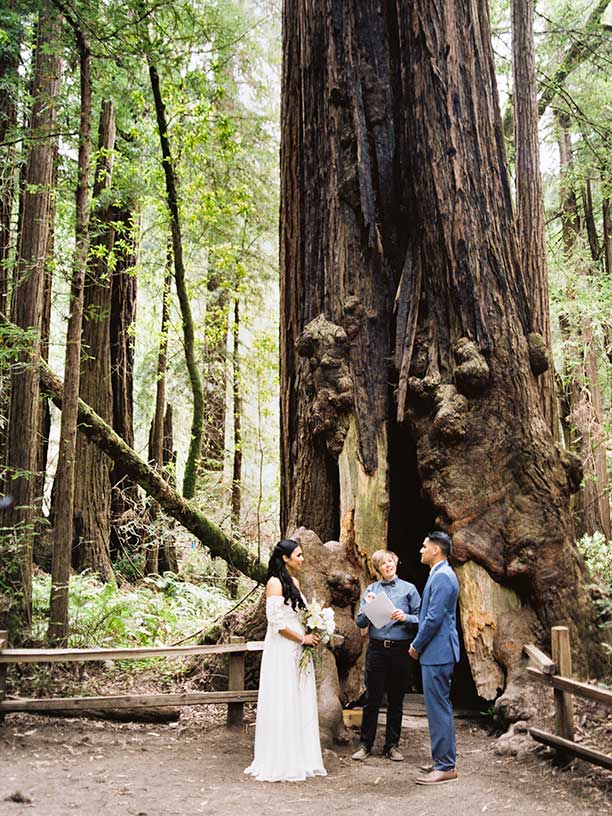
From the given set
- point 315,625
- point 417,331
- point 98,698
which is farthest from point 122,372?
point 315,625

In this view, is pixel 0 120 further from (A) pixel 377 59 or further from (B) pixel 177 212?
(A) pixel 377 59

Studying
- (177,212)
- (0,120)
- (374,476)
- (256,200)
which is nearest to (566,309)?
(256,200)

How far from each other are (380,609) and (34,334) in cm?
489

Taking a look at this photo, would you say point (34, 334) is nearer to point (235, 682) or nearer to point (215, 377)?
point (235, 682)

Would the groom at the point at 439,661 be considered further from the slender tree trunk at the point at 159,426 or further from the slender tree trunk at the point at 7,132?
the slender tree trunk at the point at 159,426

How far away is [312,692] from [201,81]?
8.29 m

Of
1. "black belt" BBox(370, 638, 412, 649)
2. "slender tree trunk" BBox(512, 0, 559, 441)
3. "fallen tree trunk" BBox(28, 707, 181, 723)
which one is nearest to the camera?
"black belt" BBox(370, 638, 412, 649)

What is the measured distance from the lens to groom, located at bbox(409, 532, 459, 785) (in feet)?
18.6

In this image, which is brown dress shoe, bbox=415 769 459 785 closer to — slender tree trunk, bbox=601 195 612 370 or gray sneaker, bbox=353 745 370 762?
gray sneaker, bbox=353 745 370 762

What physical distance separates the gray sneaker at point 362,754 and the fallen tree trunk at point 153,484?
4.47 metres

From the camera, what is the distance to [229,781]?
5750mm

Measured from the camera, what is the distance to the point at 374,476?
7746 millimetres

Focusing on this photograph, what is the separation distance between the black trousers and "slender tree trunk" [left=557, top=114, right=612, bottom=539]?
8138mm

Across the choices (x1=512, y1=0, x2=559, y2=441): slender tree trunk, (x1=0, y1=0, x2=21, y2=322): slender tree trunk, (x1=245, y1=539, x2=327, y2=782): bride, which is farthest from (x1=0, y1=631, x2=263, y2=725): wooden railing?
(x1=512, y1=0, x2=559, y2=441): slender tree trunk
